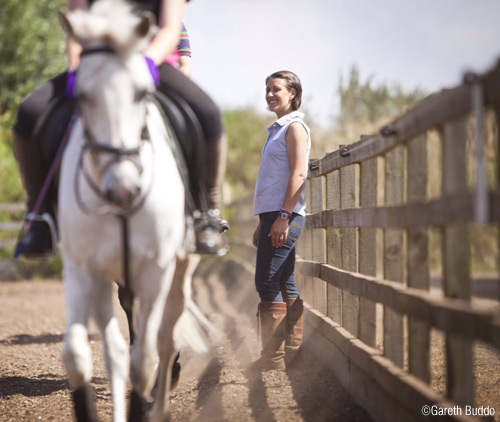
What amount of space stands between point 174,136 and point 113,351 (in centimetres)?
129

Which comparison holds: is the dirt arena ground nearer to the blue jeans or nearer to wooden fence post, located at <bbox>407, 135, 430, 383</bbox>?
the blue jeans

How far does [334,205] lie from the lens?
5.90m

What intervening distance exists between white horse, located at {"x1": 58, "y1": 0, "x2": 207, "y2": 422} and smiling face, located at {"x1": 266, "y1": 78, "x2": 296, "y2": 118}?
87.6 inches

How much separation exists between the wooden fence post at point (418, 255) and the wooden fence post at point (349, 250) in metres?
1.31

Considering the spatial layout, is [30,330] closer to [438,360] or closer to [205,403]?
[205,403]

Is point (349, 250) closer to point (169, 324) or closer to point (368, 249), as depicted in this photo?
point (368, 249)

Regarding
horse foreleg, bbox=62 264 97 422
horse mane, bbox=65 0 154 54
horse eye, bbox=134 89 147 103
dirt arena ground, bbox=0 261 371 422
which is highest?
horse mane, bbox=65 0 154 54

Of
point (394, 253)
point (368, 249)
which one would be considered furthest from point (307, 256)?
point (394, 253)

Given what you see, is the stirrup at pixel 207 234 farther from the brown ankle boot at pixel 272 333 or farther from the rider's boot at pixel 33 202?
the brown ankle boot at pixel 272 333

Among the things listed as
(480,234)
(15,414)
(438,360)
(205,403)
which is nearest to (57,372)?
(15,414)

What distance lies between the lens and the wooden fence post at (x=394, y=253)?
13.4ft

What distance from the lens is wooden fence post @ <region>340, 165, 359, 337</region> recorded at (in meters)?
5.16

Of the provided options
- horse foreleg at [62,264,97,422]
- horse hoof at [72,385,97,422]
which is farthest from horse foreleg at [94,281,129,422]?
horse foreleg at [62,264,97,422]

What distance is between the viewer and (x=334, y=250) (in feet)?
19.5
